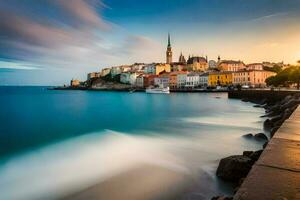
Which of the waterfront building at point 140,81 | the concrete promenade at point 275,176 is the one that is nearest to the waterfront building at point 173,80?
the waterfront building at point 140,81

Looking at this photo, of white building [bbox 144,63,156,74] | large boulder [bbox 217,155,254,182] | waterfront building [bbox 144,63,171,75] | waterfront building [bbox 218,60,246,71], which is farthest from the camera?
white building [bbox 144,63,156,74]

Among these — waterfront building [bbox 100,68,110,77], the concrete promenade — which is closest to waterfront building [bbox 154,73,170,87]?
waterfront building [bbox 100,68,110,77]

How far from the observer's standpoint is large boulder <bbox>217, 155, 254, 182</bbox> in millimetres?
6426

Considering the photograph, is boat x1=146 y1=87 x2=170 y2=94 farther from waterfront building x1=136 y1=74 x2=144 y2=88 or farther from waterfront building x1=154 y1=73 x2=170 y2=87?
waterfront building x1=136 y1=74 x2=144 y2=88

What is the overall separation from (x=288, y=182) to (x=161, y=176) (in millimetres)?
5083

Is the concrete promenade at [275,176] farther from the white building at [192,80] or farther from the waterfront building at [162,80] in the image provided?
the waterfront building at [162,80]

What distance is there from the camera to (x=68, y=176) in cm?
805

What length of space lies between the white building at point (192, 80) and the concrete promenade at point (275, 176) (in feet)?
308

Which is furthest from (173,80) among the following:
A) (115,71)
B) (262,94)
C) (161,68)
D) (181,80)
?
(262,94)

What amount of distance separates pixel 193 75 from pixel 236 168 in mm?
93587

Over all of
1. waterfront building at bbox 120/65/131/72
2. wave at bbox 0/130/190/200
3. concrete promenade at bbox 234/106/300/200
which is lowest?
wave at bbox 0/130/190/200

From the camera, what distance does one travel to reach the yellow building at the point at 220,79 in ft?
288

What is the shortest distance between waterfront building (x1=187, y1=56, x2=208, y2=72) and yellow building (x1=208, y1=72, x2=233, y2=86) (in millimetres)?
24506

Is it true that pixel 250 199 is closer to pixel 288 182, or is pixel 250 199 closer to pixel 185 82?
pixel 288 182
